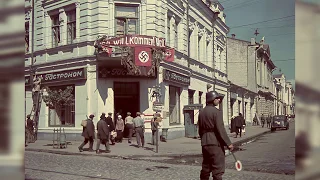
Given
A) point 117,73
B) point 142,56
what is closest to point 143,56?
point 142,56

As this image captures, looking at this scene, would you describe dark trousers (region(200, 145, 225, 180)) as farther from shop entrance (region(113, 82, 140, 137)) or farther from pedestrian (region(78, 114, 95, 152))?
pedestrian (region(78, 114, 95, 152))

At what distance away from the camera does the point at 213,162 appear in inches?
125

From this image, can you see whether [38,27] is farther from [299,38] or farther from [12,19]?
[299,38]

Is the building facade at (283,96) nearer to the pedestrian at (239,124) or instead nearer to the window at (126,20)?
the pedestrian at (239,124)

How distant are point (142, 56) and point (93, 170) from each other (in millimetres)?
1207

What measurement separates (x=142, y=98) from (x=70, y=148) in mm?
801

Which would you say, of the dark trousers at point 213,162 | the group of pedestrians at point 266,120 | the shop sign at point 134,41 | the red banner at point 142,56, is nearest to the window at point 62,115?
the shop sign at point 134,41

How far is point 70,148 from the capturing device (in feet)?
10.3

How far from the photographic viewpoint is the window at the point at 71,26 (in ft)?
9.72

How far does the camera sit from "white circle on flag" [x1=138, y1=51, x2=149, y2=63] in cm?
349

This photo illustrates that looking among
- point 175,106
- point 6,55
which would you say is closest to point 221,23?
point 175,106

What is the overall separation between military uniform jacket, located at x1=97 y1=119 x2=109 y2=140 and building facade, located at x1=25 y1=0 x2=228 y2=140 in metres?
0.12

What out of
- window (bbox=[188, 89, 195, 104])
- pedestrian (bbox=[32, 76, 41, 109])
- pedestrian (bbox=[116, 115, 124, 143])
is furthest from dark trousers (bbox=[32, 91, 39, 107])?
window (bbox=[188, 89, 195, 104])

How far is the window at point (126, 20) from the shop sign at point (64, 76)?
70 cm
